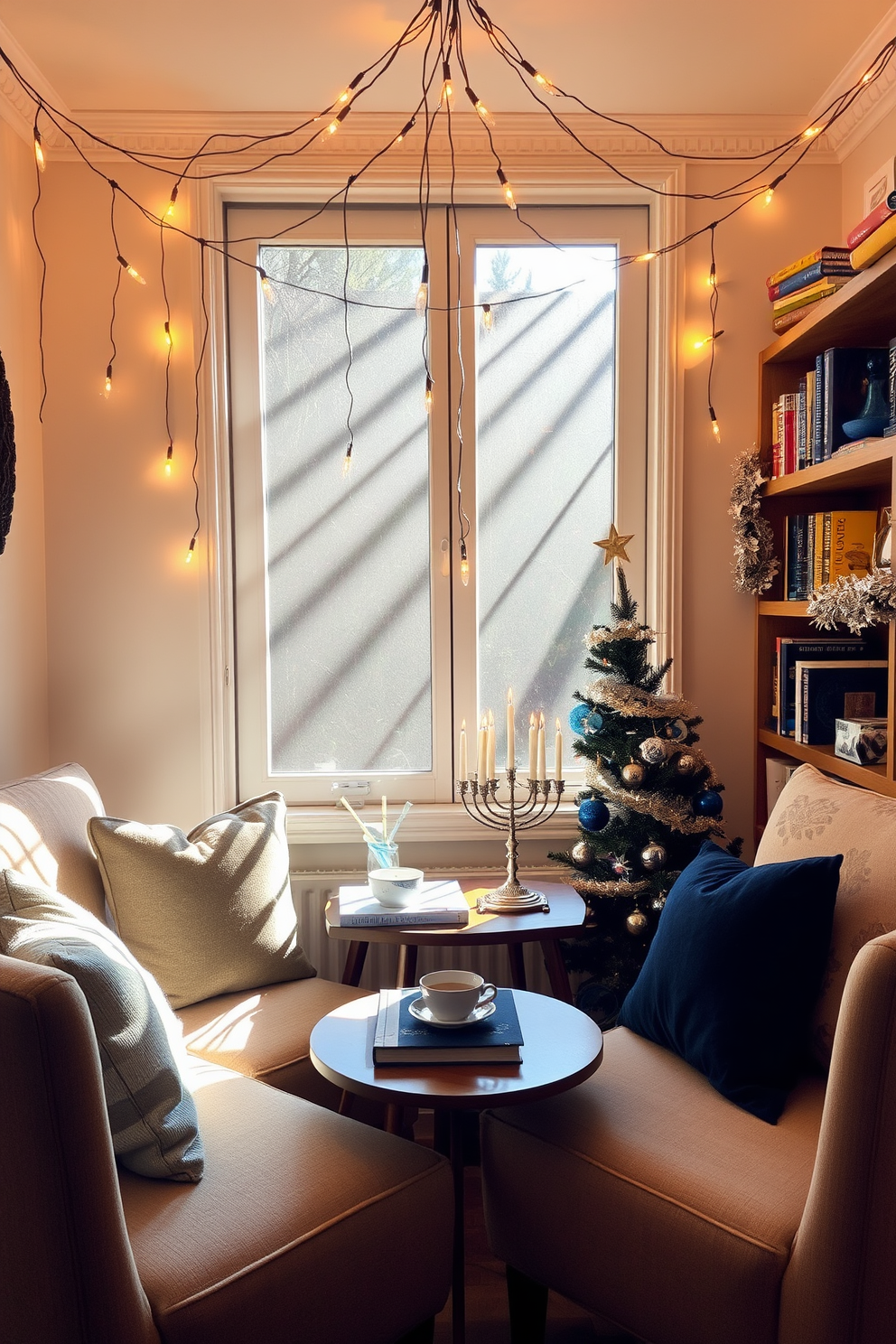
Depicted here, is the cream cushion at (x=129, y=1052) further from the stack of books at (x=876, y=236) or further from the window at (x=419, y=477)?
the stack of books at (x=876, y=236)

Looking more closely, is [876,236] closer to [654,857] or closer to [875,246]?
[875,246]

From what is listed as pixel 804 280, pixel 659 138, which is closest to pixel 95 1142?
pixel 804 280

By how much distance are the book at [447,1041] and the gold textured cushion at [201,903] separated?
0.55m

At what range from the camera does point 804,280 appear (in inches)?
95.9

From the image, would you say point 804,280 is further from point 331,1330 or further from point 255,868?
point 331,1330

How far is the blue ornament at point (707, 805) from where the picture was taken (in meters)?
2.32

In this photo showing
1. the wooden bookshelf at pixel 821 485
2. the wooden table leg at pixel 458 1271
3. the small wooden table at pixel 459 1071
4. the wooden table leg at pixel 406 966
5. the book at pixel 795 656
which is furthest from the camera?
the book at pixel 795 656

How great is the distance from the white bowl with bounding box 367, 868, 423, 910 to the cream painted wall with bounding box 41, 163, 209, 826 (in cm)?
70

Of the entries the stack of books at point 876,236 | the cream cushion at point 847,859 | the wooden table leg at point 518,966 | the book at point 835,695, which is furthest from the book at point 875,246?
the wooden table leg at point 518,966

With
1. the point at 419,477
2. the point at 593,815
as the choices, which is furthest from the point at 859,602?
the point at 419,477

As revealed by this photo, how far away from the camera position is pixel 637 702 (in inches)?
92.2

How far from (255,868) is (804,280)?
1.96m

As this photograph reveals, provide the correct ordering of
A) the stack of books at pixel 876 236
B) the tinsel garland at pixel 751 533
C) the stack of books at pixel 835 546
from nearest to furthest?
1. the stack of books at pixel 876 236
2. the stack of books at pixel 835 546
3. the tinsel garland at pixel 751 533

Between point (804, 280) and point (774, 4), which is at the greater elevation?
point (774, 4)
